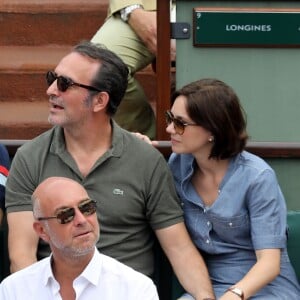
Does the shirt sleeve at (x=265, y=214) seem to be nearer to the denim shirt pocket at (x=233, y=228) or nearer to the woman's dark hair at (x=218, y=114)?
A: the denim shirt pocket at (x=233, y=228)

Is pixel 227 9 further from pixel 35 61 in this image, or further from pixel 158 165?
pixel 35 61

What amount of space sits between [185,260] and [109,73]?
2.78ft

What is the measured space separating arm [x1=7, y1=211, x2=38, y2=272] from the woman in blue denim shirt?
26.2 inches

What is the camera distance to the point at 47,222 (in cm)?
367

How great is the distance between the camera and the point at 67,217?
362 cm

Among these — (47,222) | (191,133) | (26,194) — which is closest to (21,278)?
(47,222)

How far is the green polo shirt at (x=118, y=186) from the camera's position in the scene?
443 cm

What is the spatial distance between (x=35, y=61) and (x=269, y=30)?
1844 millimetres

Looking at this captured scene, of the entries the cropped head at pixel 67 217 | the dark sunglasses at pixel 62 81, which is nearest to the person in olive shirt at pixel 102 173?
the dark sunglasses at pixel 62 81

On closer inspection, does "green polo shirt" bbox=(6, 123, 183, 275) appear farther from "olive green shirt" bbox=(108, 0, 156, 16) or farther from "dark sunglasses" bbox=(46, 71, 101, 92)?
"olive green shirt" bbox=(108, 0, 156, 16)

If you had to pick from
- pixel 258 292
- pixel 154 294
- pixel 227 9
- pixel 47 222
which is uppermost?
pixel 227 9

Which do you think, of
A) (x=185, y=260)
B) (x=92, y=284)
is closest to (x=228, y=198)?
(x=185, y=260)

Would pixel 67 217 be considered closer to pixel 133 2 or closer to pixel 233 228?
pixel 233 228

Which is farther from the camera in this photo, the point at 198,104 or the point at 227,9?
the point at 227,9
